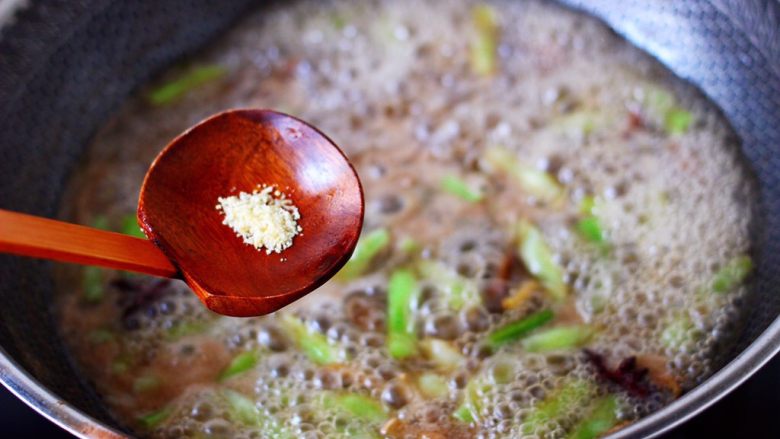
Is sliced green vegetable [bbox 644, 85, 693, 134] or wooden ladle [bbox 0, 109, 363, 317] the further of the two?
sliced green vegetable [bbox 644, 85, 693, 134]

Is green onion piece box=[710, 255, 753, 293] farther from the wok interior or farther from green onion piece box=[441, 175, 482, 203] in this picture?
green onion piece box=[441, 175, 482, 203]

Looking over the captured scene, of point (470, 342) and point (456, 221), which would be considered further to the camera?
point (456, 221)

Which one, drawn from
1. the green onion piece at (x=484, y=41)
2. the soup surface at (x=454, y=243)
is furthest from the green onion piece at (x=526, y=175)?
the green onion piece at (x=484, y=41)

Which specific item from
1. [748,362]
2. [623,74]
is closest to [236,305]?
[748,362]

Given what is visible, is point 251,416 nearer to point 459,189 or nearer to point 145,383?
point 145,383

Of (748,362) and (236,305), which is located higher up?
(748,362)

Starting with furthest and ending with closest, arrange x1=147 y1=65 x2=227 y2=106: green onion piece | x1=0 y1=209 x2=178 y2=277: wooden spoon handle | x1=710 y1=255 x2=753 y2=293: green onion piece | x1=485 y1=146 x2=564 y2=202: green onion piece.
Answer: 1. x1=147 y1=65 x2=227 y2=106: green onion piece
2. x1=485 y1=146 x2=564 y2=202: green onion piece
3. x1=710 y1=255 x2=753 y2=293: green onion piece
4. x1=0 y1=209 x2=178 y2=277: wooden spoon handle

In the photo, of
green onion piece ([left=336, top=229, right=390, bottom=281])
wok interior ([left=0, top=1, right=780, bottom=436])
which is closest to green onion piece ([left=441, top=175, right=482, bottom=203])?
green onion piece ([left=336, top=229, right=390, bottom=281])

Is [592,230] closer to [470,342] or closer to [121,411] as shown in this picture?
[470,342]
